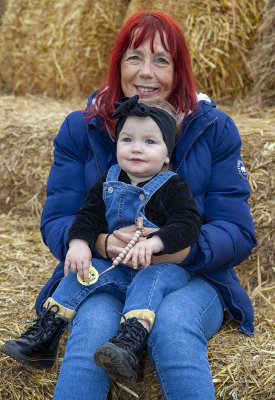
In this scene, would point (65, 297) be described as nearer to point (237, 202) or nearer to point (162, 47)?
point (237, 202)

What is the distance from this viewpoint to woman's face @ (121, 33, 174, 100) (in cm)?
255

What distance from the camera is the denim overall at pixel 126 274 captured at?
7.17 feet

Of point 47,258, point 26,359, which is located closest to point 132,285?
point 26,359

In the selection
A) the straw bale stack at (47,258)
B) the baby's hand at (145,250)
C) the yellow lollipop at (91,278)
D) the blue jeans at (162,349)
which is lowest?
the straw bale stack at (47,258)

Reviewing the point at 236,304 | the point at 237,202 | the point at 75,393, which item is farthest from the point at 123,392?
the point at 237,202

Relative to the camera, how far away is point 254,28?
175 inches

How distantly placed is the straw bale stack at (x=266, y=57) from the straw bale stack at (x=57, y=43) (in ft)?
4.47

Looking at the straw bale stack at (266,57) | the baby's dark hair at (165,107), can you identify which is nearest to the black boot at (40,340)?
the baby's dark hair at (165,107)

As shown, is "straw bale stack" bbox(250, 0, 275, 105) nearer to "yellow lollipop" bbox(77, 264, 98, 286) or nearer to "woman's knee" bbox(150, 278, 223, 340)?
"woman's knee" bbox(150, 278, 223, 340)

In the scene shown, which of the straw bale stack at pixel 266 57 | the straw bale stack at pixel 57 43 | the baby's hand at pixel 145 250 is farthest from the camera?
the straw bale stack at pixel 57 43

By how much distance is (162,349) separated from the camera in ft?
6.64

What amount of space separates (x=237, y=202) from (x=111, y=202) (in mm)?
547

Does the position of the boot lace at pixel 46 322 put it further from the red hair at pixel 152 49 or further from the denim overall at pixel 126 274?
the red hair at pixel 152 49

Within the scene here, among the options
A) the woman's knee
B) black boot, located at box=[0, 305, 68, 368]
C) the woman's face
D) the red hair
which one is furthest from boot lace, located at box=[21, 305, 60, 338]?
the woman's face
